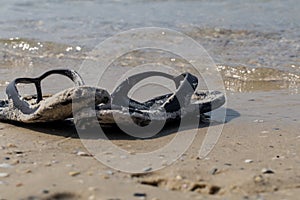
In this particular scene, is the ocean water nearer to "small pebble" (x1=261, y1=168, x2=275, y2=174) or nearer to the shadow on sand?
the shadow on sand

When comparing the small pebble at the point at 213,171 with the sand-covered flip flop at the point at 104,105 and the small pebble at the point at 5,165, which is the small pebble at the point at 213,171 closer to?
the sand-covered flip flop at the point at 104,105

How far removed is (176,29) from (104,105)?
5.99 metres

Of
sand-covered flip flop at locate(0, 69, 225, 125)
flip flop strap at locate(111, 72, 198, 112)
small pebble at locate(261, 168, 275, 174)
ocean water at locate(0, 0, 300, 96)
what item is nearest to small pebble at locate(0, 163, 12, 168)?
sand-covered flip flop at locate(0, 69, 225, 125)

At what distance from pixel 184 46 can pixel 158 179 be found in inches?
207

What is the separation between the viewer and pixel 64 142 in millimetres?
3318

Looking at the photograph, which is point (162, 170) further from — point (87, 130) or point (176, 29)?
point (176, 29)

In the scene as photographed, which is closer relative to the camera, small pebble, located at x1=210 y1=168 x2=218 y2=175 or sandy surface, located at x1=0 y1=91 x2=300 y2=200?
sandy surface, located at x1=0 y1=91 x2=300 y2=200

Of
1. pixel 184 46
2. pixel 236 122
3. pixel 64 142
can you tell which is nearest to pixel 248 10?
pixel 184 46

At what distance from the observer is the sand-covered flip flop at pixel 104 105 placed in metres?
3.29

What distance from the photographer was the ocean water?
624 cm

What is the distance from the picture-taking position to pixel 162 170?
2777 mm

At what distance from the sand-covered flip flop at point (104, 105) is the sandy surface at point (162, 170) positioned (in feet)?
0.39

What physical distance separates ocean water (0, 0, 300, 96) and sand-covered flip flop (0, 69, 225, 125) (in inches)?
61.2

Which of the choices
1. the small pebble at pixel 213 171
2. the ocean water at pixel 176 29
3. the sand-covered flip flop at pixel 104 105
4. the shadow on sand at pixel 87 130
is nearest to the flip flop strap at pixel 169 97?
the sand-covered flip flop at pixel 104 105
